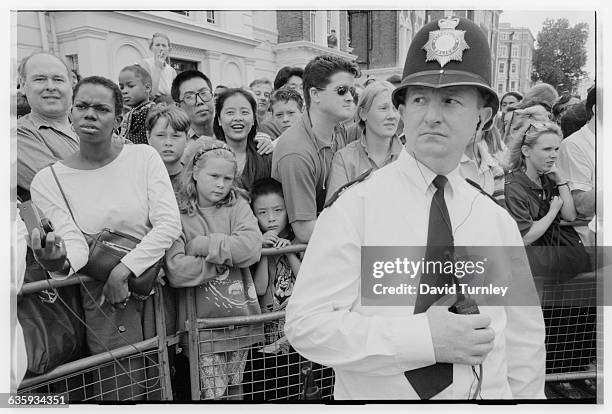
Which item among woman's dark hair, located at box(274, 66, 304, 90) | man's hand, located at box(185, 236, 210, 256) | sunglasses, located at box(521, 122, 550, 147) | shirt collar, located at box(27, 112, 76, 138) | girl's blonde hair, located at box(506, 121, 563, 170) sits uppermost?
woman's dark hair, located at box(274, 66, 304, 90)

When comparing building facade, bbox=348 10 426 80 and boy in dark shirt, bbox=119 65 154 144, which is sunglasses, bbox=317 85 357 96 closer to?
building facade, bbox=348 10 426 80

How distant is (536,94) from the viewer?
1956 millimetres

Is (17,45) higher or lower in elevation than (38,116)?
higher

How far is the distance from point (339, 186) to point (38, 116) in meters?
1.21

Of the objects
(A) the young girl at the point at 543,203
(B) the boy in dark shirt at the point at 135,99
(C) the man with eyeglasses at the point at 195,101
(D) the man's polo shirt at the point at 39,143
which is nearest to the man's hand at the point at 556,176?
(A) the young girl at the point at 543,203

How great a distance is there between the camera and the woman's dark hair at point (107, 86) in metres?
1.83

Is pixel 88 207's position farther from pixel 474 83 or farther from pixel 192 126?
pixel 474 83

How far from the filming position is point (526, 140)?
6.56 ft

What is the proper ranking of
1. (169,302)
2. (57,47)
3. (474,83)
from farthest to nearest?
(169,302)
(57,47)
(474,83)

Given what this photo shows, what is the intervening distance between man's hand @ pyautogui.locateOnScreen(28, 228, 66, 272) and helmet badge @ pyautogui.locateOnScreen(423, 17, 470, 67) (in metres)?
1.56

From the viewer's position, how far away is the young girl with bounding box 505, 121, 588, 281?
1958 mm

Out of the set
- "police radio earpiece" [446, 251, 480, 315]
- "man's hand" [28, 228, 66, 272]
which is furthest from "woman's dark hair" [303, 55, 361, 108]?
"man's hand" [28, 228, 66, 272]

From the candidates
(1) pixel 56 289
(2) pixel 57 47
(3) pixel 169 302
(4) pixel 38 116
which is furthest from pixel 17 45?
(3) pixel 169 302
